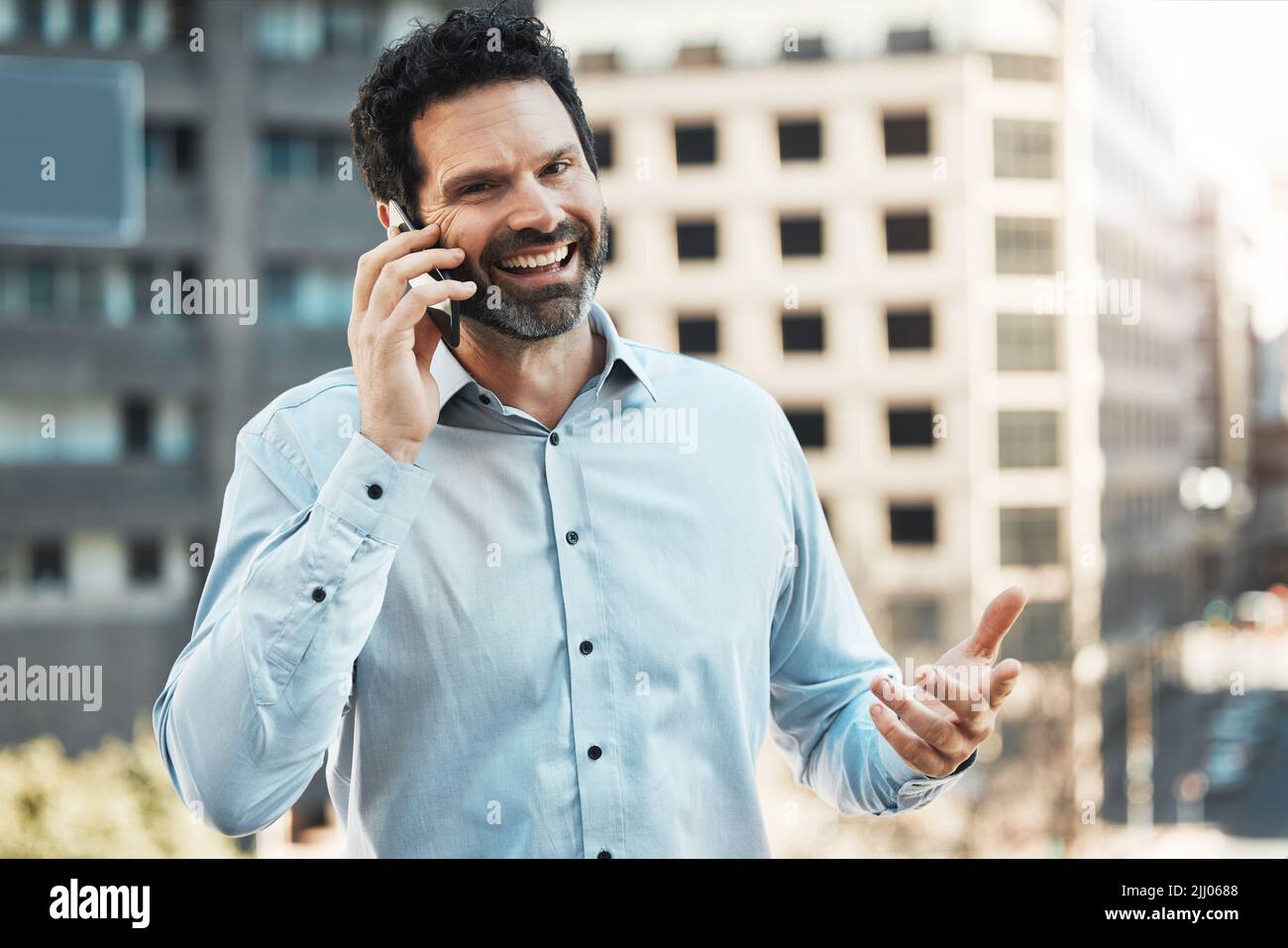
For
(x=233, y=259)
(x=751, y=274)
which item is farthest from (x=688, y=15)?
(x=233, y=259)

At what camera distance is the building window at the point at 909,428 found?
30.1 meters

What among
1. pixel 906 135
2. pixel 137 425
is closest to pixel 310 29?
pixel 137 425

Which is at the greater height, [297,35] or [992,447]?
[297,35]

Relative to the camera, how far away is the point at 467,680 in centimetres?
127

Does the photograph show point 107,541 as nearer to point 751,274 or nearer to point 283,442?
point 751,274

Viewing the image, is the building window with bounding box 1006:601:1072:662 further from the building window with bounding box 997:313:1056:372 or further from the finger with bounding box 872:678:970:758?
the finger with bounding box 872:678:970:758

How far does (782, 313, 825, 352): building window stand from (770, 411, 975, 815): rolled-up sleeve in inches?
1134

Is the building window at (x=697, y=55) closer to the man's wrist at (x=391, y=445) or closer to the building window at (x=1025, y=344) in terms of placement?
the building window at (x=1025, y=344)

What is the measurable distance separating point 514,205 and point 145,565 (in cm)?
Result: 1967

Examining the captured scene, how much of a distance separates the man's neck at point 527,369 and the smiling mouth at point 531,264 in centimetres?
8

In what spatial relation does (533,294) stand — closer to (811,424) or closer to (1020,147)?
(811,424)

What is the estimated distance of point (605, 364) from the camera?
1.42 m

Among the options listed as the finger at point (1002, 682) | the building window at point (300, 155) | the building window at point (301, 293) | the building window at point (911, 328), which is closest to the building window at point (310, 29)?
the building window at point (300, 155)
